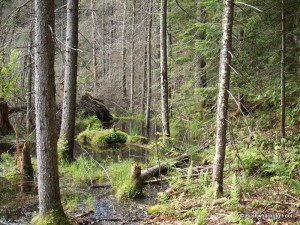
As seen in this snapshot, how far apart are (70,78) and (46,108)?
5.13 meters

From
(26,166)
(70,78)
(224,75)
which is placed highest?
(70,78)

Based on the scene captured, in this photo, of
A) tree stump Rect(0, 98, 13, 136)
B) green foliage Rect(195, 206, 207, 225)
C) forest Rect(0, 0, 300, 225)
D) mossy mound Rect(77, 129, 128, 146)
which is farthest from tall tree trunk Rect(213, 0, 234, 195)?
tree stump Rect(0, 98, 13, 136)

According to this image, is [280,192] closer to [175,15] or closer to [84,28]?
[175,15]

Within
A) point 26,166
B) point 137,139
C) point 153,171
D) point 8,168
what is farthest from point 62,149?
point 137,139

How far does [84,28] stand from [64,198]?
24094mm

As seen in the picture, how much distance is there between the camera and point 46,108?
5.43m

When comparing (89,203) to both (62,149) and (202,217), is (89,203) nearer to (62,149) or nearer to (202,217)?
(202,217)

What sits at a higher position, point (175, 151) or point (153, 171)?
point (175, 151)

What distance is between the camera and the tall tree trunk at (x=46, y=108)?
→ 17.4 ft

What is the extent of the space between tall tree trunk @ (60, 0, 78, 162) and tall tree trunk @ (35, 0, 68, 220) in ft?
15.6

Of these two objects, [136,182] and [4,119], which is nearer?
[136,182]

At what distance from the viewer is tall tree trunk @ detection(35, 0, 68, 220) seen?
17.4 feet

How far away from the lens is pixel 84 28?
95.8 ft

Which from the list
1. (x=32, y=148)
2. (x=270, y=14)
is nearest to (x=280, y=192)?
(x=270, y=14)
